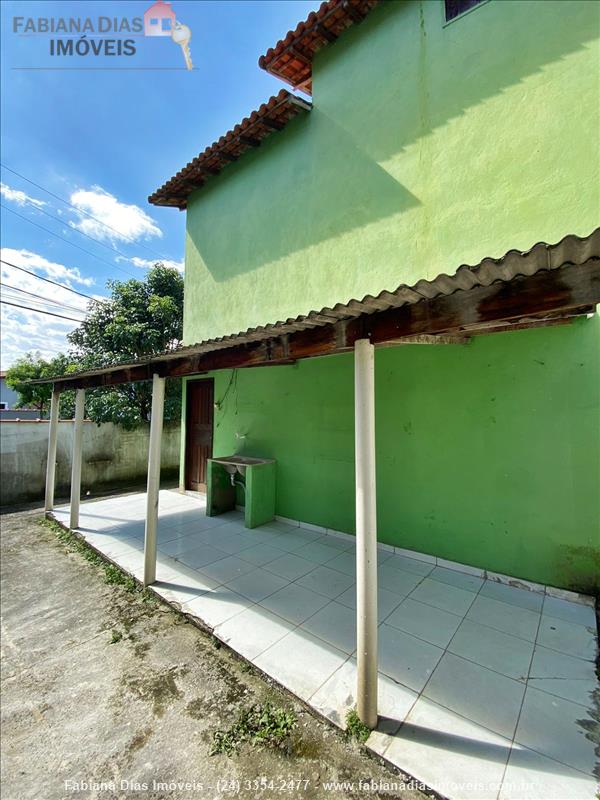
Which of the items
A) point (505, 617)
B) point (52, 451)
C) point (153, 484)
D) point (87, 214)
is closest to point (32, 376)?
point (87, 214)

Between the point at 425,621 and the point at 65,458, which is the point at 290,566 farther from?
the point at 65,458

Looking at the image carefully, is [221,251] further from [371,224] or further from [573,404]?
[573,404]

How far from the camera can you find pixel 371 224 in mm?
4773

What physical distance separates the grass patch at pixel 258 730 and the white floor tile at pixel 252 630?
52 cm

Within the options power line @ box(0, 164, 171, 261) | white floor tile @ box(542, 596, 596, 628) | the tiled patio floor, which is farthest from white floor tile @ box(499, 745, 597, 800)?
power line @ box(0, 164, 171, 261)

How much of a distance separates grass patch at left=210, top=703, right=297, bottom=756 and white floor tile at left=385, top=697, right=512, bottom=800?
2.31ft

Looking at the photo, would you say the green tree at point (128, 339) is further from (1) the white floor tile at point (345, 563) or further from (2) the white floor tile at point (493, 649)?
(2) the white floor tile at point (493, 649)

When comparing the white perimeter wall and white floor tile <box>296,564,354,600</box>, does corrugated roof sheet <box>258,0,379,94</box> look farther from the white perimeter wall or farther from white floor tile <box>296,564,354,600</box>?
the white perimeter wall

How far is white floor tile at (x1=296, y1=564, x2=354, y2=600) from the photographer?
12.6 feet

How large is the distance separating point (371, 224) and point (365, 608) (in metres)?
4.83

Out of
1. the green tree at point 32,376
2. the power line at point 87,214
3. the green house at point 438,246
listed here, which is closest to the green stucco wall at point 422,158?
the green house at point 438,246

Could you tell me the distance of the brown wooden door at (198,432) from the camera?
8.12 metres

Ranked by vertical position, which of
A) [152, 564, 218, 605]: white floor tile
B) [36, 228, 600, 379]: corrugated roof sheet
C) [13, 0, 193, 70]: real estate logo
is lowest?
[152, 564, 218, 605]: white floor tile

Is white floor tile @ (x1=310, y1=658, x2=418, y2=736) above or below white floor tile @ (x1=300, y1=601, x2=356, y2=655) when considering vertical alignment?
below
